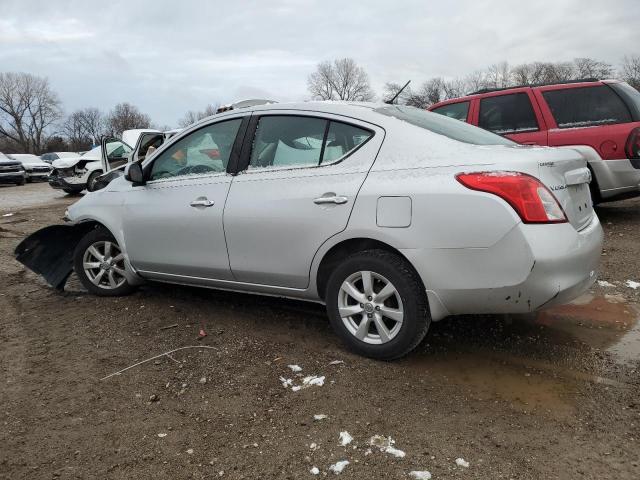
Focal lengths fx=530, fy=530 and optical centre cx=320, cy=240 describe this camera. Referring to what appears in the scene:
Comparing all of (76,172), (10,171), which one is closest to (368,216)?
(76,172)

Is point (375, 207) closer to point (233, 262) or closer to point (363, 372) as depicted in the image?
point (363, 372)

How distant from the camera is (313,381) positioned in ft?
10.2

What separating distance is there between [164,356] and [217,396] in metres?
0.74

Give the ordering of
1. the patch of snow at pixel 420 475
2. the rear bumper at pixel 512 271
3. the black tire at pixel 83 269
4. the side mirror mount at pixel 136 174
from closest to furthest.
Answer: the patch of snow at pixel 420 475, the rear bumper at pixel 512 271, the side mirror mount at pixel 136 174, the black tire at pixel 83 269

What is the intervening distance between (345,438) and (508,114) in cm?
576

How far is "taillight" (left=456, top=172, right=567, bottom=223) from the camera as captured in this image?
2.73 m

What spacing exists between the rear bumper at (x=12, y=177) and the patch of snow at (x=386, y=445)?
24.2 m

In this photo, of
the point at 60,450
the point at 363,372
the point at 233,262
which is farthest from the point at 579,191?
the point at 60,450

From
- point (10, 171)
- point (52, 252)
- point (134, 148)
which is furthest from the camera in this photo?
point (10, 171)

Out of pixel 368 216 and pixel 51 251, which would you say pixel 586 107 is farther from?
pixel 51 251

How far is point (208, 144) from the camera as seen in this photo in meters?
4.08

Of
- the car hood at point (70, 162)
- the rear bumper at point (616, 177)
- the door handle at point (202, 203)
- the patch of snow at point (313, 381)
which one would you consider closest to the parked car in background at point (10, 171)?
the car hood at point (70, 162)

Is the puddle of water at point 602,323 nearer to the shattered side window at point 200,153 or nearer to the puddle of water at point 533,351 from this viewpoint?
the puddle of water at point 533,351

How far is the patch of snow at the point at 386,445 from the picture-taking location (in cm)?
238
